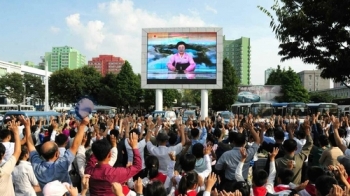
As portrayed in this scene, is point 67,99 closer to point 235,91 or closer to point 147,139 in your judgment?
point 235,91

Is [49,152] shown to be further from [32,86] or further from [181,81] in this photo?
[32,86]

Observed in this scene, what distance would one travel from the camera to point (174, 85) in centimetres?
2781

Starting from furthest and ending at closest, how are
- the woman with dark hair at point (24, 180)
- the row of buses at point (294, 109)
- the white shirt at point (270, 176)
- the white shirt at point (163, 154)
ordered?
the row of buses at point (294, 109) → the white shirt at point (163, 154) → the white shirt at point (270, 176) → the woman with dark hair at point (24, 180)

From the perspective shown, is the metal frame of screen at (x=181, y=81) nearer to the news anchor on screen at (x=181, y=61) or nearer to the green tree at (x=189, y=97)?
the news anchor on screen at (x=181, y=61)

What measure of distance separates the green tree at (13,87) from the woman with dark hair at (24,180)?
46.5 m

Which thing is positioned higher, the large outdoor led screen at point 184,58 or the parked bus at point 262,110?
the large outdoor led screen at point 184,58

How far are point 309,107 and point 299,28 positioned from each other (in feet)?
54.0

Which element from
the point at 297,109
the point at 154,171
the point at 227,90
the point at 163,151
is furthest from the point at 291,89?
the point at 154,171

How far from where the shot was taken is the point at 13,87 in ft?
156

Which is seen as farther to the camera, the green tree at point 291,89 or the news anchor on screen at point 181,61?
the green tree at point 291,89

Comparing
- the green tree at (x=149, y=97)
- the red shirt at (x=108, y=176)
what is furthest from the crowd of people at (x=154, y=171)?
the green tree at (x=149, y=97)

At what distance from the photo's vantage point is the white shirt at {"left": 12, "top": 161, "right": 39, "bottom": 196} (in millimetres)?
3898

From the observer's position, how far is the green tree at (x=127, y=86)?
4609cm

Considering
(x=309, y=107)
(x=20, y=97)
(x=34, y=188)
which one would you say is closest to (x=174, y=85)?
(x=309, y=107)
